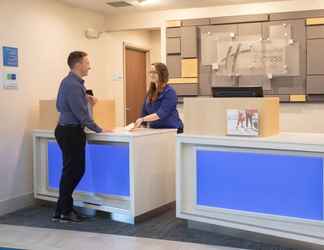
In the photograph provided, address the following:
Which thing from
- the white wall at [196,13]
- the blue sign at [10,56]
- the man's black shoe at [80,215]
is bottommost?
the man's black shoe at [80,215]

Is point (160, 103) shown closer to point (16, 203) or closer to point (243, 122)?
point (243, 122)

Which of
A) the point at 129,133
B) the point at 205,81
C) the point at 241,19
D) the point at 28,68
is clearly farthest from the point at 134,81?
the point at 129,133

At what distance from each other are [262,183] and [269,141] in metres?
0.35

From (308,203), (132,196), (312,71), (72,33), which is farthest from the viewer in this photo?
(72,33)

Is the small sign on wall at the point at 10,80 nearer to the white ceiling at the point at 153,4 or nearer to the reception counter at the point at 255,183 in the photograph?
the white ceiling at the point at 153,4

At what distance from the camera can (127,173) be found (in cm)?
414

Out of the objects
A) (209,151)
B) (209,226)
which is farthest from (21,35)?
(209,226)

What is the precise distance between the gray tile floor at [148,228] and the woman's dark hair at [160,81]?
1.18 meters

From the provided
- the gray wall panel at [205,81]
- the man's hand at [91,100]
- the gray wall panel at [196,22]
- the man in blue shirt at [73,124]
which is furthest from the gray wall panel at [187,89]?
the man in blue shirt at [73,124]

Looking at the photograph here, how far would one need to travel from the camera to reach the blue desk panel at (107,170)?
4.17 metres

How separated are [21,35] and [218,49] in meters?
2.39

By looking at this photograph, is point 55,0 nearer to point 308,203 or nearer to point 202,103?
point 202,103

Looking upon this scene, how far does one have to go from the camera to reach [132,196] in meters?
4.06

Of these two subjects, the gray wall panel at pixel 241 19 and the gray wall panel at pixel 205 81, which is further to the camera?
the gray wall panel at pixel 205 81
